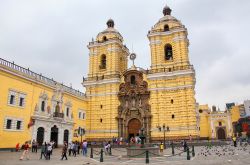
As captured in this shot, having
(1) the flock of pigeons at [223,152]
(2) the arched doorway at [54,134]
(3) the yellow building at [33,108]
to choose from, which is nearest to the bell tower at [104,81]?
(3) the yellow building at [33,108]

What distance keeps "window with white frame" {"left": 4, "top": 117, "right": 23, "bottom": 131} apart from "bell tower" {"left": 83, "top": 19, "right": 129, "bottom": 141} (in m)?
14.0

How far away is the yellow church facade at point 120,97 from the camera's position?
28.8m

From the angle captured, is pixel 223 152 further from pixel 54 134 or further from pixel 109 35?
pixel 109 35

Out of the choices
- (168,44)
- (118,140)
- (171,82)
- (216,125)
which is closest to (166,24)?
(168,44)

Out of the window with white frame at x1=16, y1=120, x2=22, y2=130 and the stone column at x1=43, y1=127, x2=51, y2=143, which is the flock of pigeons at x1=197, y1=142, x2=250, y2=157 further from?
the window with white frame at x1=16, y1=120, x2=22, y2=130

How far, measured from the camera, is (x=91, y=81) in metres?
39.9

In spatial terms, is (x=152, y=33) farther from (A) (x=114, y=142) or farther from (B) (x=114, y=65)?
(A) (x=114, y=142)

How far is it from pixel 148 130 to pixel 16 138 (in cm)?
1752

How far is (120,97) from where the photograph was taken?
1486 inches

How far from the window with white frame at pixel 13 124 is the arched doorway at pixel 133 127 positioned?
53.1 ft

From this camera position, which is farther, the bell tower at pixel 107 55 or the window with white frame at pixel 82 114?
the bell tower at pixel 107 55

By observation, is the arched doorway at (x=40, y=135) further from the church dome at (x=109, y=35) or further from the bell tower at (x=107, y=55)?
the church dome at (x=109, y=35)

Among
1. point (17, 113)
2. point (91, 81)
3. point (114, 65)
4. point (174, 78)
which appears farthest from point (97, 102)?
point (17, 113)

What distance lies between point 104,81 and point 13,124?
17093mm
